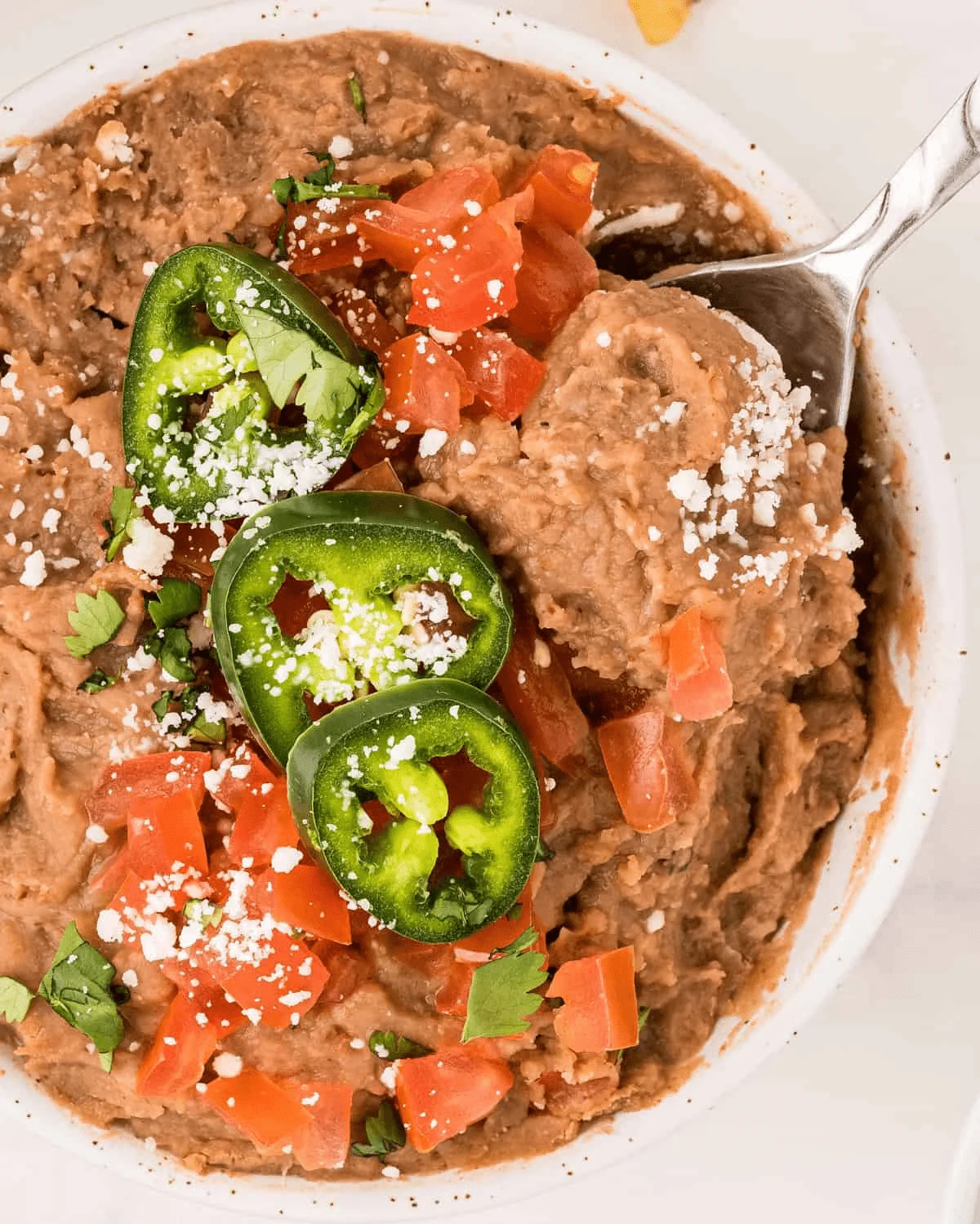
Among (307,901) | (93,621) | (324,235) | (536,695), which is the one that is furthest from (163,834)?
(324,235)

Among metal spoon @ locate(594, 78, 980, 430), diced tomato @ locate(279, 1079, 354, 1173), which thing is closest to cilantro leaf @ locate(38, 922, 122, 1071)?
diced tomato @ locate(279, 1079, 354, 1173)

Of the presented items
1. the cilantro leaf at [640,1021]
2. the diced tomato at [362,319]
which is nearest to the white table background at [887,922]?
the cilantro leaf at [640,1021]

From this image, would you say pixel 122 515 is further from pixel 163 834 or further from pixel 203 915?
pixel 203 915

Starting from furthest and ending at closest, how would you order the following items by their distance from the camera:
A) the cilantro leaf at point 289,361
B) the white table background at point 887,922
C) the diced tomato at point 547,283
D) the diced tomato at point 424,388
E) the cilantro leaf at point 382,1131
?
1. the white table background at point 887,922
2. the cilantro leaf at point 382,1131
3. the diced tomato at point 547,283
4. the diced tomato at point 424,388
5. the cilantro leaf at point 289,361

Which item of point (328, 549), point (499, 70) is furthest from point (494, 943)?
point (499, 70)

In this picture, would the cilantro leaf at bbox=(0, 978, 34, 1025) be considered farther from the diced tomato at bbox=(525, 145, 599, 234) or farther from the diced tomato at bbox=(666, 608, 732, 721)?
the diced tomato at bbox=(525, 145, 599, 234)

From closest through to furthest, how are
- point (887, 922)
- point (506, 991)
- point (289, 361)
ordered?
1. point (289, 361)
2. point (506, 991)
3. point (887, 922)

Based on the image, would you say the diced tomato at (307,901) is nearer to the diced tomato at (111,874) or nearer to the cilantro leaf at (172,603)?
the diced tomato at (111,874)
